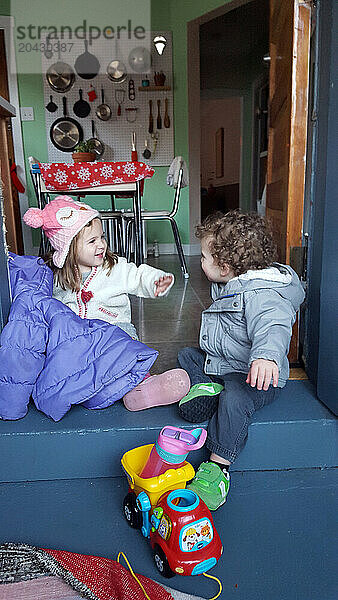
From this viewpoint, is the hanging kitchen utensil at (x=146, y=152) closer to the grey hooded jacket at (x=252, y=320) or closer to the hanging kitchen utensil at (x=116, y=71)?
the hanging kitchen utensil at (x=116, y=71)

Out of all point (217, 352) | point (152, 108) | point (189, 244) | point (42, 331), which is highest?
point (152, 108)

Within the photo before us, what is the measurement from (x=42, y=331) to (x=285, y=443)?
0.70m

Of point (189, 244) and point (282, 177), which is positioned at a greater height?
point (282, 177)

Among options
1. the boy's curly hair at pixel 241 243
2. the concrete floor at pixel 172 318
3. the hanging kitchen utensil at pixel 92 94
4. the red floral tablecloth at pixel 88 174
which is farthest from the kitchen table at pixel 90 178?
the hanging kitchen utensil at pixel 92 94

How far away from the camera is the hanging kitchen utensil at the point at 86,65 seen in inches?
196

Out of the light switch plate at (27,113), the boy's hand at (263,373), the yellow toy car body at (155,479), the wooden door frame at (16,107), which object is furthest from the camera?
the light switch plate at (27,113)

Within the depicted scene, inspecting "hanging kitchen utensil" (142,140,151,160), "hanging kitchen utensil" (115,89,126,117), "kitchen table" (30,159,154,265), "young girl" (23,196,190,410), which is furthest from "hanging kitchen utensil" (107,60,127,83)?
"young girl" (23,196,190,410)

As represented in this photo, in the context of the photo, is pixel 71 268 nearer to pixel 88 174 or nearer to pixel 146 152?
pixel 88 174

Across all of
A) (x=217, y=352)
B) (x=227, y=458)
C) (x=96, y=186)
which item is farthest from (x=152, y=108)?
(x=227, y=458)

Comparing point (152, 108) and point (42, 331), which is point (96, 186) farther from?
point (152, 108)

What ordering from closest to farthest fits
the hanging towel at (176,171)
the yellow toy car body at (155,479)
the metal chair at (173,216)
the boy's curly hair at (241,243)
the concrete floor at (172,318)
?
the yellow toy car body at (155,479) < the boy's curly hair at (241,243) < the concrete floor at (172,318) < the metal chair at (173,216) < the hanging towel at (176,171)

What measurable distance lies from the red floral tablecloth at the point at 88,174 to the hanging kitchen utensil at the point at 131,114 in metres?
2.22

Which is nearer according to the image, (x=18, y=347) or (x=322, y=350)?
(x=18, y=347)

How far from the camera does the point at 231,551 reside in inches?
40.0
